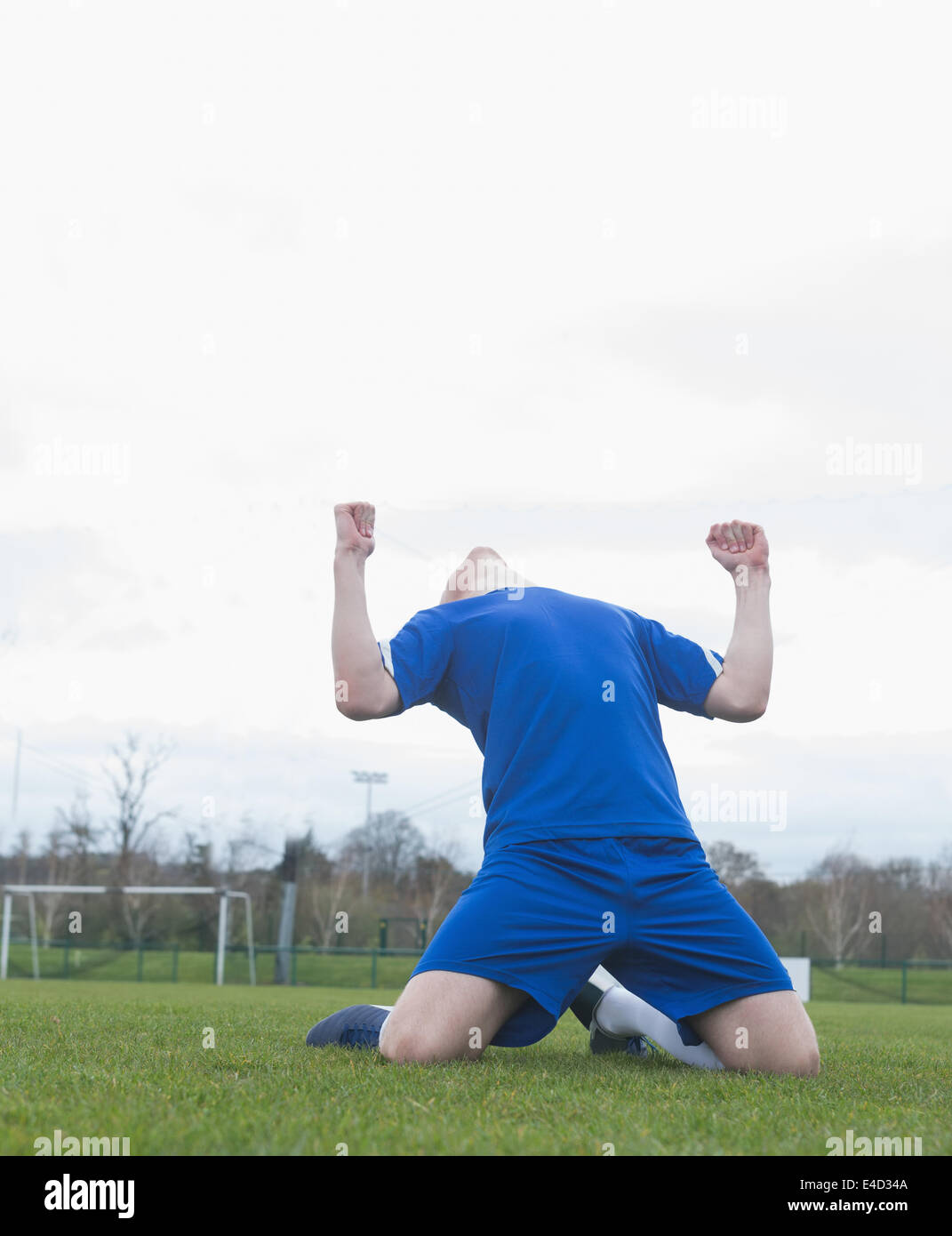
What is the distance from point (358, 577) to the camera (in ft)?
11.0

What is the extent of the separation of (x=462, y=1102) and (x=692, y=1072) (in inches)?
39.6

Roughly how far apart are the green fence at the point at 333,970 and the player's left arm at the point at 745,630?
23319 millimetres

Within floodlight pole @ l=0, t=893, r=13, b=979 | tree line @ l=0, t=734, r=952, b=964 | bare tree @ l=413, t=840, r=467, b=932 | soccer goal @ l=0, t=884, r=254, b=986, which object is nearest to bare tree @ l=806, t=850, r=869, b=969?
tree line @ l=0, t=734, r=952, b=964

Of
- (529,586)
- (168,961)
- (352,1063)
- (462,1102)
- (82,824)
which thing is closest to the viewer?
(462,1102)

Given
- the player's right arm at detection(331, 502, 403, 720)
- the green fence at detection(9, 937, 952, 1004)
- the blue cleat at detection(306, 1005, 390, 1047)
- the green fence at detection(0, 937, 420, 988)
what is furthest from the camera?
the green fence at detection(9, 937, 952, 1004)

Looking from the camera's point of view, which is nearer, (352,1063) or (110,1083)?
(110,1083)

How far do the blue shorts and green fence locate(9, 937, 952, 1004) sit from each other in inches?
923

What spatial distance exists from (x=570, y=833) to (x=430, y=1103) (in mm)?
980

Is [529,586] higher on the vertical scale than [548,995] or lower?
higher

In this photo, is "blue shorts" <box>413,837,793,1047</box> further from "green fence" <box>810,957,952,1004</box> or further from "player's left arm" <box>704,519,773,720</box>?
"green fence" <box>810,957,952,1004</box>

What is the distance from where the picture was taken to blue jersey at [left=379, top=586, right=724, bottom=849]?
325 cm
